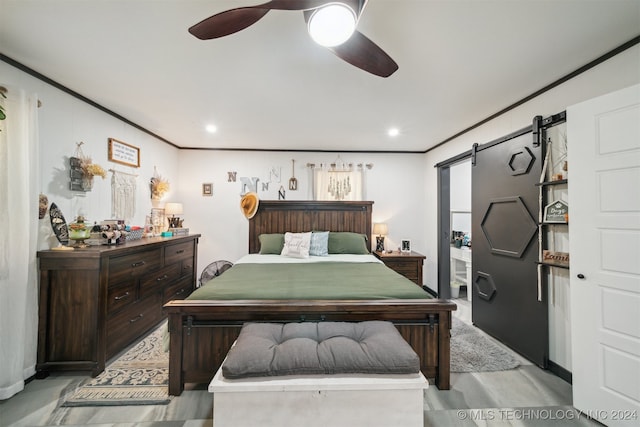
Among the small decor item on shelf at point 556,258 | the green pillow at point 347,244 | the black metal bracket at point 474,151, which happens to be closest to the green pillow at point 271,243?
the green pillow at point 347,244

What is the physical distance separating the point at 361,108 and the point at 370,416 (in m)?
2.52

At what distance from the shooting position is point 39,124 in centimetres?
210

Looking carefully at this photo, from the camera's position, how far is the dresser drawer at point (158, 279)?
8.66ft

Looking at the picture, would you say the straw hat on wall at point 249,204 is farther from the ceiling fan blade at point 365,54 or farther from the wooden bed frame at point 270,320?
the ceiling fan blade at point 365,54

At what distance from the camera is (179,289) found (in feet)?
11.1

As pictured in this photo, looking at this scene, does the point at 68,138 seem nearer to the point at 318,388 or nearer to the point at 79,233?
the point at 79,233

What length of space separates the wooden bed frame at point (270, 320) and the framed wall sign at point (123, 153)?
2064 mm

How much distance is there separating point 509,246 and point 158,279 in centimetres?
371

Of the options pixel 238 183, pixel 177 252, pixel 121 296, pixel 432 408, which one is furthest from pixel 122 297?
pixel 432 408

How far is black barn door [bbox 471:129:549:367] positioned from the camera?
2.29 meters

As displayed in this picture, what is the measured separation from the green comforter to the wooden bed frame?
0.09 m

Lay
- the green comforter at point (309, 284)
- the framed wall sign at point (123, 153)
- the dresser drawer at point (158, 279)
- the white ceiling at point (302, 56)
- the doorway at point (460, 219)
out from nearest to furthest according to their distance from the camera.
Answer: the white ceiling at point (302, 56)
the green comforter at point (309, 284)
the dresser drawer at point (158, 279)
the framed wall sign at point (123, 153)
the doorway at point (460, 219)

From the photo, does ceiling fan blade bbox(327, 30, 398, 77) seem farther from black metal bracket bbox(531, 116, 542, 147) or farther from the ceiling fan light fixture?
black metal bracket bbox(531, 116, 542, 147)

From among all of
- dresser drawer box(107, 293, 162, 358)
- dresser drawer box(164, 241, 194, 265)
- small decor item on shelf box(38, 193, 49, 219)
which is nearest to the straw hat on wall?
dresser drawer box(164, 241, 194, 265)
